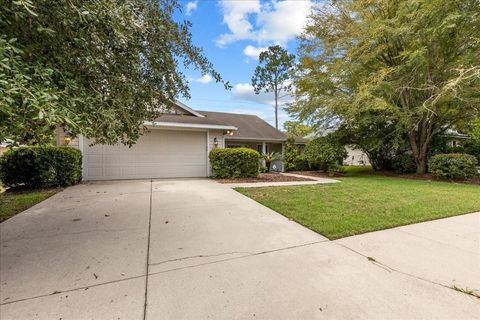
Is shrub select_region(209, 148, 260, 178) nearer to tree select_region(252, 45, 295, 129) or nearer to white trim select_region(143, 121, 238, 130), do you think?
white trim select_region(143, 121, 238, 130)

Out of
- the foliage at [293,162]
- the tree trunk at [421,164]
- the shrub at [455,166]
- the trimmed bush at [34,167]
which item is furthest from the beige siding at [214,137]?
the tree trunk at [421,164]

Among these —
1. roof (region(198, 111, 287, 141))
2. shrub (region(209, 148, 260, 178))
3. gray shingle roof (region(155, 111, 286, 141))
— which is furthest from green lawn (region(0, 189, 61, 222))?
roof (region(198, 111, 287, 141))

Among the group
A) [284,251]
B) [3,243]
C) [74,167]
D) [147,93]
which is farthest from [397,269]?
[74,167]

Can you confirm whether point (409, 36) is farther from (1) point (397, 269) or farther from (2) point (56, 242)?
(2) point (56, 242)

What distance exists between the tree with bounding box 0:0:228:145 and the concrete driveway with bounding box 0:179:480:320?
4.82 ft

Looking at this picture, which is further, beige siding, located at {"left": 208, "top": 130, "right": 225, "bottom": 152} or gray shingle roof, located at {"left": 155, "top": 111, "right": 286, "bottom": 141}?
gray shingle roof, located at {"left": 155, "top": 111, "right": 286, "bottom": 141}

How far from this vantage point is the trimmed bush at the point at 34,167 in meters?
7.50

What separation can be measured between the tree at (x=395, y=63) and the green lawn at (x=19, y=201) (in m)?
11.6

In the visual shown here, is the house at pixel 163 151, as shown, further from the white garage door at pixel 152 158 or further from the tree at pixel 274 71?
the tree at pixel 274 71

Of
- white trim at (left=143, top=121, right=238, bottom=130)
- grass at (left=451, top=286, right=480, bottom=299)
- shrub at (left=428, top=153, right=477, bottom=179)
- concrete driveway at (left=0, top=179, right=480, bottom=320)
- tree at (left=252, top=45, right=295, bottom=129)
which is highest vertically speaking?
tree at (left=252, top=45, right=295, bottom=129)

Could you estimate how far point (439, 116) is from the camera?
11.7m

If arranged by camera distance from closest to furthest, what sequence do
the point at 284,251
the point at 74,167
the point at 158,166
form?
the point at 284,251 < the point at 74,167 < the point at 158,166

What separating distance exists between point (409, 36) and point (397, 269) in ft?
36.9

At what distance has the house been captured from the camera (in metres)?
10.1
